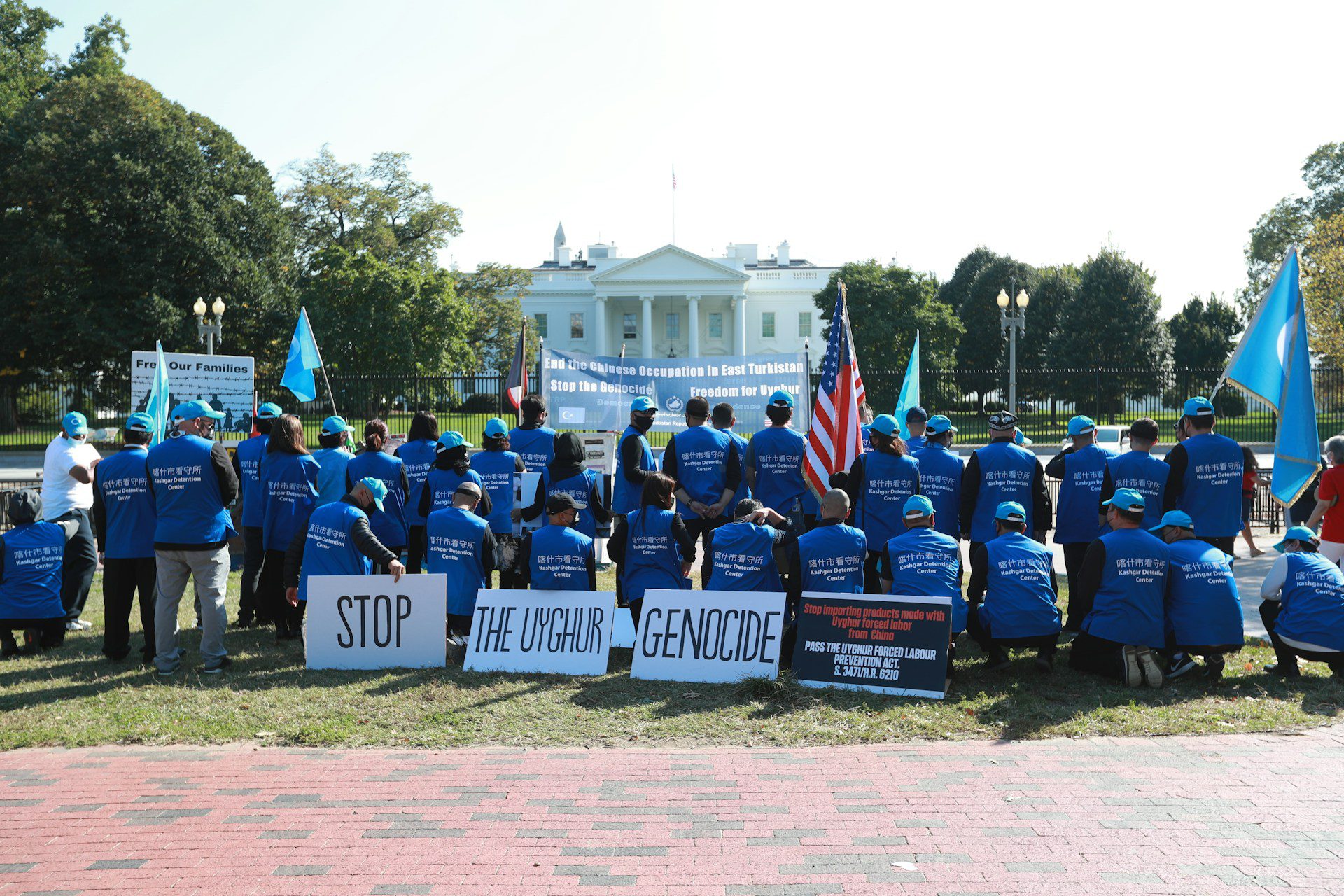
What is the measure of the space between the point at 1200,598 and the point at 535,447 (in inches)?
220

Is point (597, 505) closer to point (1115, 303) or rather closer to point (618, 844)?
point (618, 844)

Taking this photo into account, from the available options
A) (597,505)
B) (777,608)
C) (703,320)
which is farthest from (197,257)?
(703,320)

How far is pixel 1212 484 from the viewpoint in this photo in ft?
27.2

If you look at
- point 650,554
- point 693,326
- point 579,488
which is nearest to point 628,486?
point 579,488

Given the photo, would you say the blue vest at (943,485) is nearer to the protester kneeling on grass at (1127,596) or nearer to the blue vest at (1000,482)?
the blue vest at (1000,482)

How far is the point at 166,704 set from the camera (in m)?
6.74

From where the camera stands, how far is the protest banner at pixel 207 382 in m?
14.8

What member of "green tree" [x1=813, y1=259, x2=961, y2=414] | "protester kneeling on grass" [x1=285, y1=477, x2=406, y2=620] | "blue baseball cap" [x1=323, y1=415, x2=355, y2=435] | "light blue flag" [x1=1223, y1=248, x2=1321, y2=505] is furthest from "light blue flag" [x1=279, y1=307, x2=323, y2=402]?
"green tree" [x1=813, y1=259, x2=961, y2=414]

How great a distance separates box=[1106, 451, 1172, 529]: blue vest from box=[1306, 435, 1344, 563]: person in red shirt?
1308mm

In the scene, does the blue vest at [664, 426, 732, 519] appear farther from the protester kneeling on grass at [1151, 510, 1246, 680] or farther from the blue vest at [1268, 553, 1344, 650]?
the blue vest at [1268, 553, 1344, 650]

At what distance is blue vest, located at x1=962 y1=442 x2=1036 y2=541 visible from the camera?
823cm

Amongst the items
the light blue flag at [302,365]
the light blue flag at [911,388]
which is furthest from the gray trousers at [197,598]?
the light blue flag at [911,388]

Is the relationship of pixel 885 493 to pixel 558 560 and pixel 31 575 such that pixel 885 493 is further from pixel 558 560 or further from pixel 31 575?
pixel 31 575

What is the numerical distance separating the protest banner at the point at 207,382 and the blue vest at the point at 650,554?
9169mm
